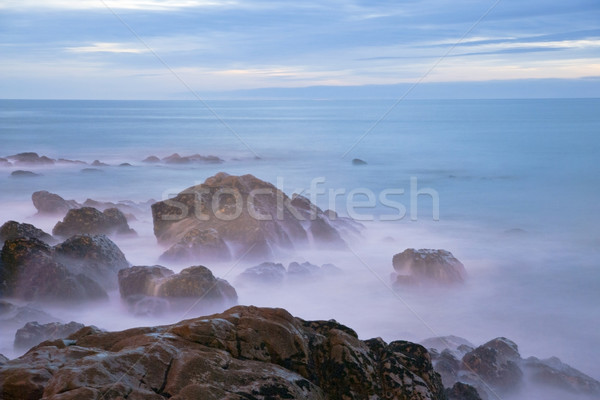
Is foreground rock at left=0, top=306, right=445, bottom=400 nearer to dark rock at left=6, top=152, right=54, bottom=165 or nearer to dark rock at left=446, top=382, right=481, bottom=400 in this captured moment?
dark rock at left=446, top=382, right=481, bottom=400

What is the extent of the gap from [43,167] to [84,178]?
2.44 meters

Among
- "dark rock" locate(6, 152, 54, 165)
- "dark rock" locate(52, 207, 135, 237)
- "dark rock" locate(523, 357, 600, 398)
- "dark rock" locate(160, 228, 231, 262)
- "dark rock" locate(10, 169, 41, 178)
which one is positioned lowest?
"dark rock" locate(523, 357, 600, 398)

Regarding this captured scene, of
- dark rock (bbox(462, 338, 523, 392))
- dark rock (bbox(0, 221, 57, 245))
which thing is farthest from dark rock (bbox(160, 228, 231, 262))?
dark rock (bbox(462, 338, 523, 392))

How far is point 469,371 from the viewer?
688cm

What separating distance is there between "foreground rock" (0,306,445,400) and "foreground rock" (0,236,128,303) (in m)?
4.70

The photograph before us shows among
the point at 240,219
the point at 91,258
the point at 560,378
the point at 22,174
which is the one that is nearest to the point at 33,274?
the point at 91,258

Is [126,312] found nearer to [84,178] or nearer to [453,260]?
[453,260]

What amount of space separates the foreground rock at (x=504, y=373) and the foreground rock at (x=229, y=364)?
260cm

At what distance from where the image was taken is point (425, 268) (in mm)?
10367

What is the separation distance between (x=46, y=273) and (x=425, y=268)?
6252 mm

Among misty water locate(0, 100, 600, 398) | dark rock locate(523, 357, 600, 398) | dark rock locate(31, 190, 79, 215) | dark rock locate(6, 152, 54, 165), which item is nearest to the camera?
dark rock locate(523, 357, 600, 398)

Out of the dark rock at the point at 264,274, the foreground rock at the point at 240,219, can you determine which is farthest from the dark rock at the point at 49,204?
the dark rock at the point at 264,274

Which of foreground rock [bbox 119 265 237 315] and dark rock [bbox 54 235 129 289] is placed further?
dark rock [bbox 54 235 129 289]

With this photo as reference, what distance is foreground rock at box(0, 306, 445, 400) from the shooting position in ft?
10.7
